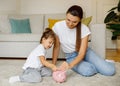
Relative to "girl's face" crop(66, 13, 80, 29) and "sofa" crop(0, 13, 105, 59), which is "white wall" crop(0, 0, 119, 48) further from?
"girl's face" crop(66, 13, 80, 29)

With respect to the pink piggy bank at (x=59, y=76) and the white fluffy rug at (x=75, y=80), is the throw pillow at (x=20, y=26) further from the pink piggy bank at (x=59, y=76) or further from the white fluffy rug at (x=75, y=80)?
the pink piggy bank at (x=59, y=76)

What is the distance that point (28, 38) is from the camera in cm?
318

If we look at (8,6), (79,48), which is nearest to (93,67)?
(79,48)

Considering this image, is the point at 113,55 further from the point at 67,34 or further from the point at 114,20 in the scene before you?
the point at 67,34

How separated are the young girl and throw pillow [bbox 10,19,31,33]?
1542mm

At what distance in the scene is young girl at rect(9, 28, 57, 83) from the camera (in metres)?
2.05

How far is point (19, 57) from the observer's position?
3.24 meters

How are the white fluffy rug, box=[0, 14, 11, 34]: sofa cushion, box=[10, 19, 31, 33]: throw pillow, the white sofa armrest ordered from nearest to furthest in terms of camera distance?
the white fluffy rug → the white sofa armrest → box=[10, 19, 31, 33]: throw pillow → box=[0, 14, 11, 34]: sofa cushion

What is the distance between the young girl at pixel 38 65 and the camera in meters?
2.05

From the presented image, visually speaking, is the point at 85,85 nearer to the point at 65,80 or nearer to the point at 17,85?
the point at 65,80

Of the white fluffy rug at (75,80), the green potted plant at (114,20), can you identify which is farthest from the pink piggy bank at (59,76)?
the green potted plant at (114,20)

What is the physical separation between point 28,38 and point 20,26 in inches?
22.8

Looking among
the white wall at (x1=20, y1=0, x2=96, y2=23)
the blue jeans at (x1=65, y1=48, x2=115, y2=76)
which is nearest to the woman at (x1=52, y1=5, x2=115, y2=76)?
the blue jeans at (x1=65, y1=48, x2=115, y2=76)

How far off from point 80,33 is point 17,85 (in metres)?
0.81
